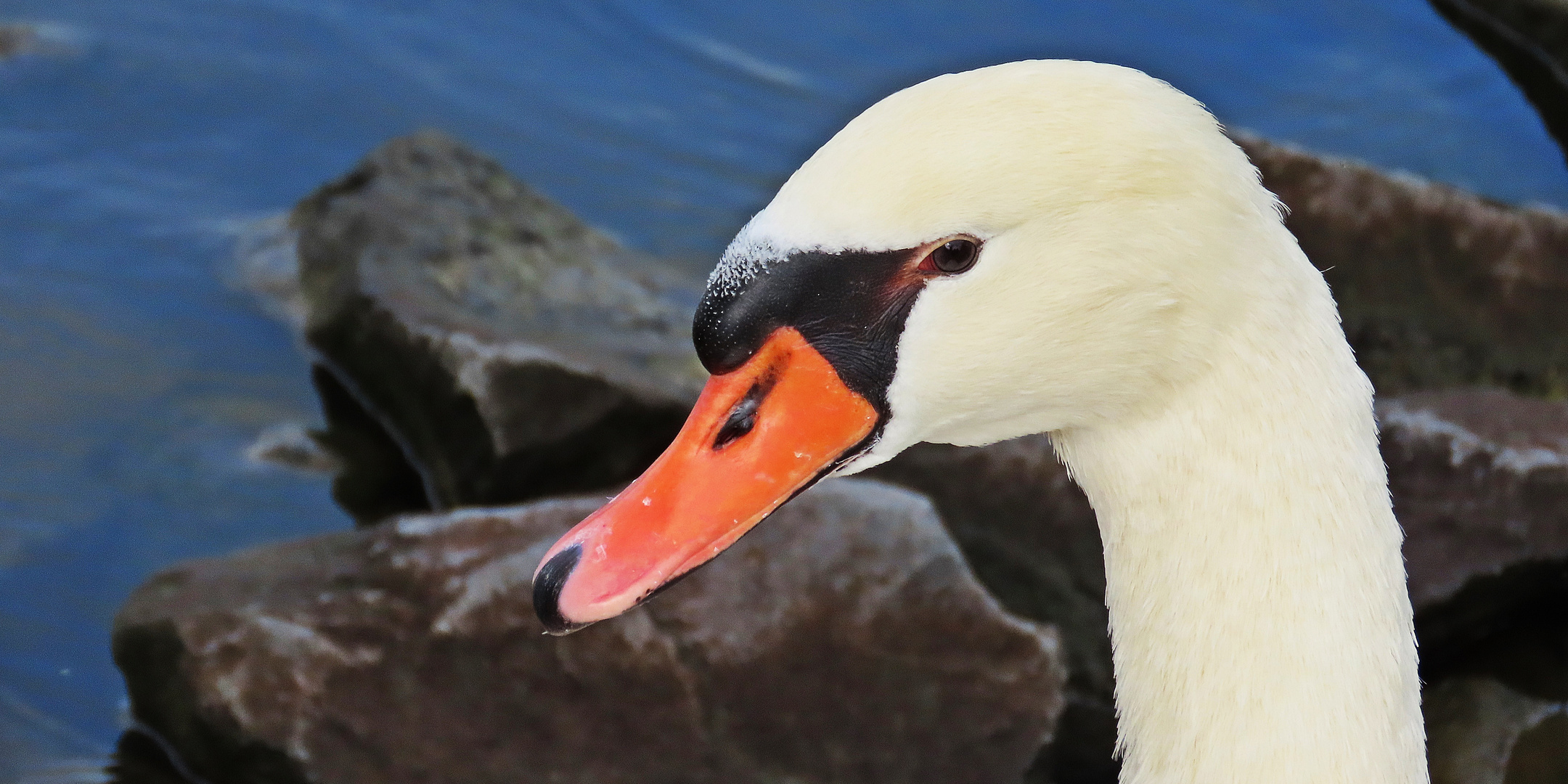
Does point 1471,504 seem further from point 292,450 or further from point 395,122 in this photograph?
point 395,122

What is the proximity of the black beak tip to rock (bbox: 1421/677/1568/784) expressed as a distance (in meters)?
3.15

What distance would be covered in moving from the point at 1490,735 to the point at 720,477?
331 cm

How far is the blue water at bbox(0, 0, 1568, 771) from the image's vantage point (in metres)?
6.58

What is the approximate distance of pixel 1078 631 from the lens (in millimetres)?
5195

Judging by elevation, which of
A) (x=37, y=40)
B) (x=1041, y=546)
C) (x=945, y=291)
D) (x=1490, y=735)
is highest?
(x=945, y=291)

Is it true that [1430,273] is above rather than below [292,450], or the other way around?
above

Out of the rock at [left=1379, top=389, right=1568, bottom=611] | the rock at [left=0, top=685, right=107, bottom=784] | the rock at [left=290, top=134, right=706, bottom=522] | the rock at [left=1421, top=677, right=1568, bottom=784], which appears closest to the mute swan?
the rock at [left=1421, top=677, right=1568, bottom=784]

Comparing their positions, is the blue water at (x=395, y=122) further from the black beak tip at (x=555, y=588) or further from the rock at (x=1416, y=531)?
the black beak tip at (x=555, y=588)

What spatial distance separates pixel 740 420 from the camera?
2682 mm

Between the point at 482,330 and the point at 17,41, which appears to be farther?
the point at 17,41

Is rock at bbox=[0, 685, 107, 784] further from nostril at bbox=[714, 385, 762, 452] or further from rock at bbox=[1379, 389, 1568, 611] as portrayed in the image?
rock at bbox=[1379, 389, 1568, 611]

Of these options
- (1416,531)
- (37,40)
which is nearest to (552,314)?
(1416,531)

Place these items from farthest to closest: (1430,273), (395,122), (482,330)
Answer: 1. (395,122)
2. (1430,273)
3. (482,330)

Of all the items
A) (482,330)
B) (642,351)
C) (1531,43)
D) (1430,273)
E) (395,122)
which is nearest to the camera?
(482,330)
